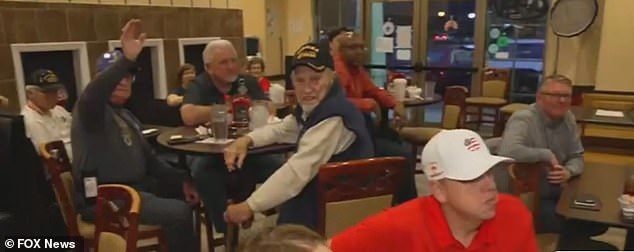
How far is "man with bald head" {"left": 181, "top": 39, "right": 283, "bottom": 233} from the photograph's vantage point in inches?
119

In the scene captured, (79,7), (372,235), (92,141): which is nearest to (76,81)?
(79,7)

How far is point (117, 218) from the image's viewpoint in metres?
1.83

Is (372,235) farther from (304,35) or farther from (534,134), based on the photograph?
(304,35)

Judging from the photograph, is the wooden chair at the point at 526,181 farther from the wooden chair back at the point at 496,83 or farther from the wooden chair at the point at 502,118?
the wooden chair back at the point at 496,83

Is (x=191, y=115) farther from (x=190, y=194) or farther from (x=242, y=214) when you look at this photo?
(x=242, y=214)

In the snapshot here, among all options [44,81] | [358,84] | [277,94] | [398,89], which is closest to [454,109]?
[398,89]

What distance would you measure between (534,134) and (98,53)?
3.85 metres

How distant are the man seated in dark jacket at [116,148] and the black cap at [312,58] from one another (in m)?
0.85

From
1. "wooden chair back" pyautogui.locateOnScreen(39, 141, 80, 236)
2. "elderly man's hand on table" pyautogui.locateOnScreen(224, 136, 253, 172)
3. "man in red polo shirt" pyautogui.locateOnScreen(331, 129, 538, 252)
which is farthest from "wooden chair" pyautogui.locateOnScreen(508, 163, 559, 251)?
"wooden chair back" pyautogui.locateOnScreen(39, 141, 80, 236)

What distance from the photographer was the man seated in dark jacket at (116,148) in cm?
236

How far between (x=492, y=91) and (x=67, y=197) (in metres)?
5.10

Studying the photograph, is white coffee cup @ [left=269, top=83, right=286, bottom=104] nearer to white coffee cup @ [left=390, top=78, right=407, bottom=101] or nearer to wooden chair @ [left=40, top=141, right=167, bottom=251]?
white coffee cup @ [left=390, top=78, right=407, bottom=101]

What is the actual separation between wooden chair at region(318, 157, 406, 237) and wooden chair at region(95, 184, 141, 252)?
0.60 metres

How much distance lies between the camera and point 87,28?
4.77m
